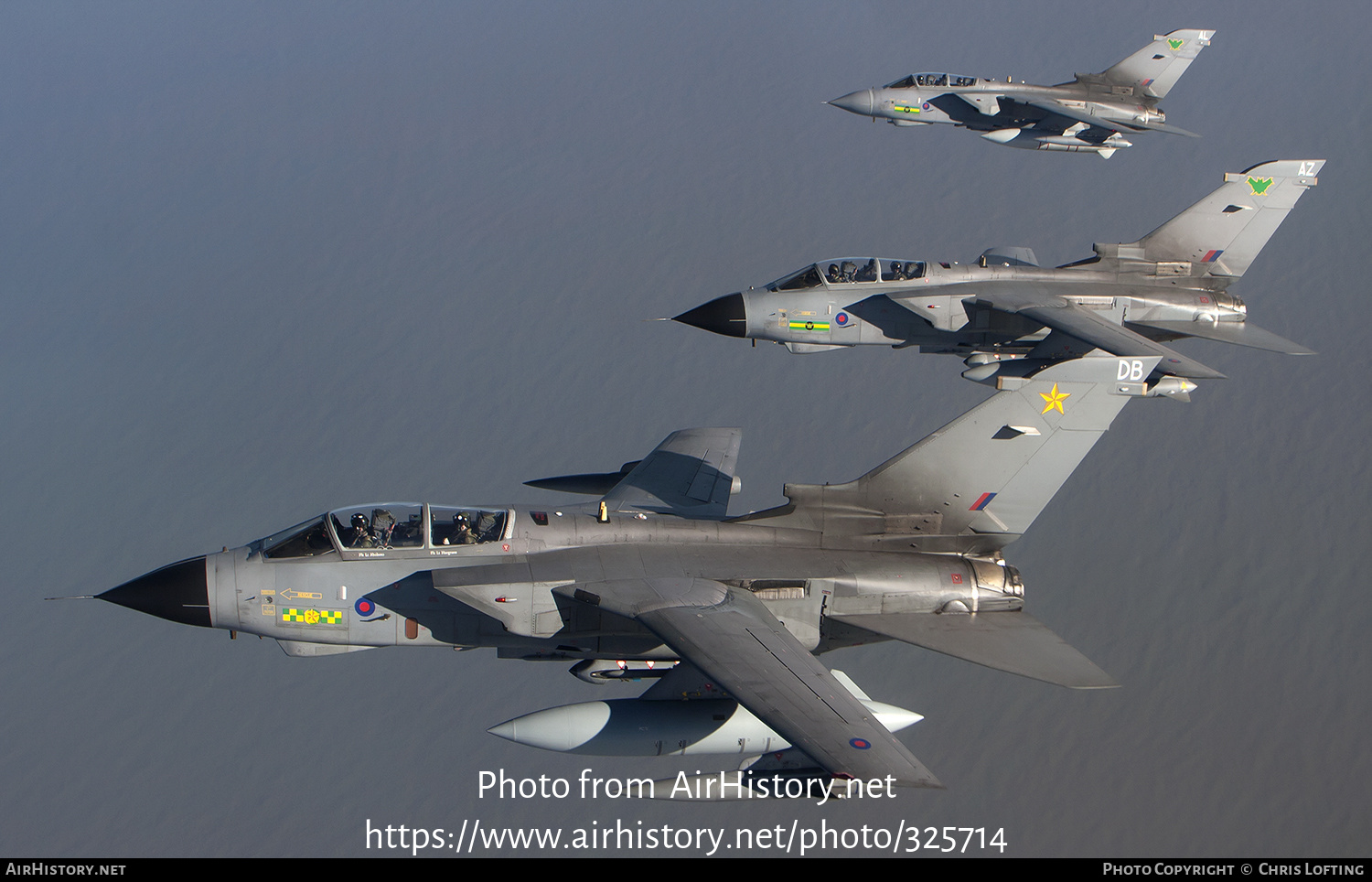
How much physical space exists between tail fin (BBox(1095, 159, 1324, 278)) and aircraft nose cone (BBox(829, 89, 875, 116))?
7194mm

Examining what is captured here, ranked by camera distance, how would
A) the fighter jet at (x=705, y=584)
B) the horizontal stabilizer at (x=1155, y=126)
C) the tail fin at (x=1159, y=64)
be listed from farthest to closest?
the tail fin at (x=1159, y=64)
the horizontal stabilizer at (x=1155, y=126)
the fighter jet at (x=705, y=584)

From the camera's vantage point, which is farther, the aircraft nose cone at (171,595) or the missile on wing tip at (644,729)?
the missile on wing tip at (644,729)

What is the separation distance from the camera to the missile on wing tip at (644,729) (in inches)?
597

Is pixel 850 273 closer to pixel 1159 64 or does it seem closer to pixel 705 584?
pixel 705 584

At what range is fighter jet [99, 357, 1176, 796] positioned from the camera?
1512 cm

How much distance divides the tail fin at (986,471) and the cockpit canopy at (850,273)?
6645mm

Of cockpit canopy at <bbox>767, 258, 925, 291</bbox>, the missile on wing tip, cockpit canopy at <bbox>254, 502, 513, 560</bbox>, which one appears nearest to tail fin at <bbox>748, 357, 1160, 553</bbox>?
the missile on wing tip

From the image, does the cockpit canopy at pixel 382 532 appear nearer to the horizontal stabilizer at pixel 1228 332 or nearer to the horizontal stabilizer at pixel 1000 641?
the horizontal stabilizer at pixel 1000 641

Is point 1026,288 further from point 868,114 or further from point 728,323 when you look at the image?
point 868,114

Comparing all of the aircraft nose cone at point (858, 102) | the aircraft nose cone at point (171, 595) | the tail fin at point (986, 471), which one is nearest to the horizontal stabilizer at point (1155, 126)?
the aircraft nose cone at point (858, 102)

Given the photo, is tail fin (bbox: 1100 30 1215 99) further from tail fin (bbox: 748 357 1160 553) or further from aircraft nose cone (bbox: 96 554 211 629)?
aircraft nose cone (bbox: 96 554 211 629)

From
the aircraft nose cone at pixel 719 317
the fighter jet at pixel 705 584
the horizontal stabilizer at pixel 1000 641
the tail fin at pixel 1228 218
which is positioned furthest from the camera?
the tail fin at pixel 1228 218

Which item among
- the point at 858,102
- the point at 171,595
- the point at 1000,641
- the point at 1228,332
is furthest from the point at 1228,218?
the point at 171,595

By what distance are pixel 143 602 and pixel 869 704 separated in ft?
28.2
